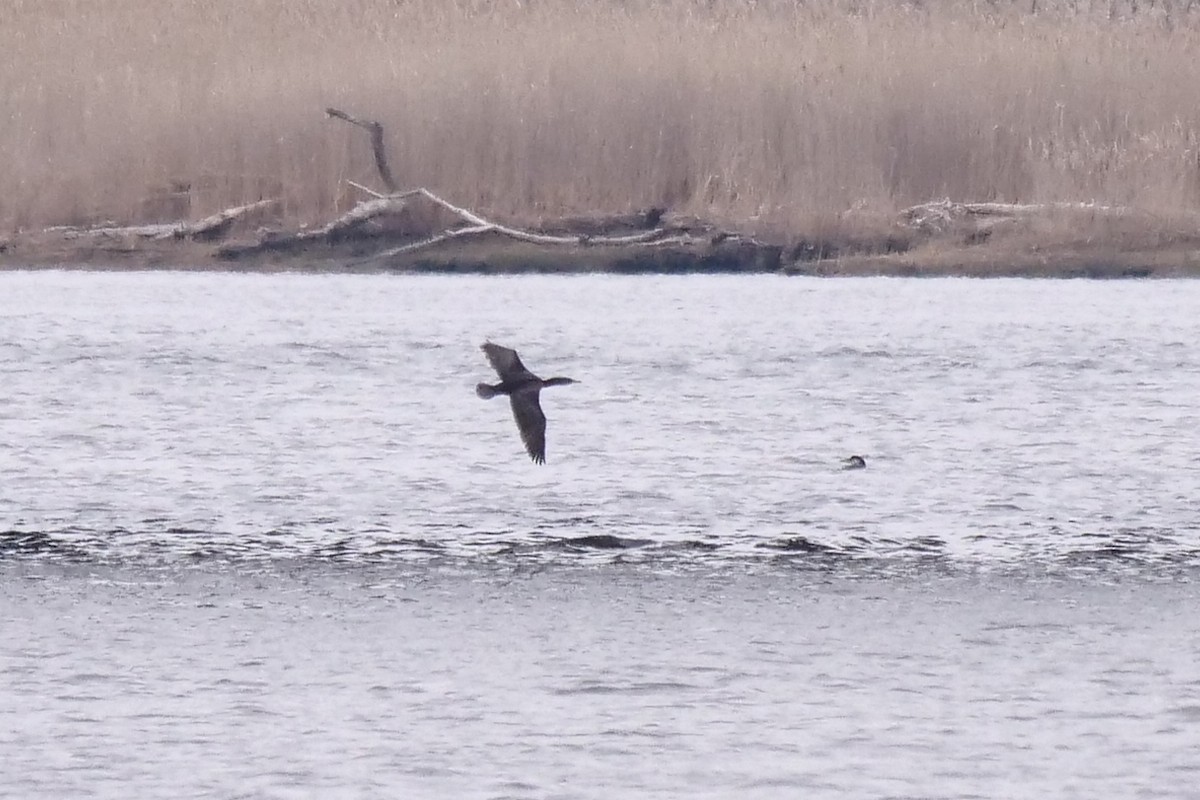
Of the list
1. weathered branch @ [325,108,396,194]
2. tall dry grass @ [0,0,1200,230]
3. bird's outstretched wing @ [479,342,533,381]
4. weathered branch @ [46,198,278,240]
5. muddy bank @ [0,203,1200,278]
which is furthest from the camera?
weathered branch @ [46,198,278,240]

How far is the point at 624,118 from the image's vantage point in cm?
1652

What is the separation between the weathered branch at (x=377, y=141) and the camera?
16031mm

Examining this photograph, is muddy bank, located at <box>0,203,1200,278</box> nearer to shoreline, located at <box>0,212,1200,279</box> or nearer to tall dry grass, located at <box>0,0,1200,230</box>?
shoreline, located at <box>0,212,1200,279</box>

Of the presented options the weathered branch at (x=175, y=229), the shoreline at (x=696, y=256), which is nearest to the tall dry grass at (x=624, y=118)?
the weathered branch at (x=175, y=229)

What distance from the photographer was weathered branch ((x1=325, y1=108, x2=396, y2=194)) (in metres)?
16.0

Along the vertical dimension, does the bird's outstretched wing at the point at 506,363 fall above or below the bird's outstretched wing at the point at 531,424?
above

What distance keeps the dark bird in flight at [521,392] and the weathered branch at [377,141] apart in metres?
8.38

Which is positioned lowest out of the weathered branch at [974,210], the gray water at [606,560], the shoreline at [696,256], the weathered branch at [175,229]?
the gray water at [606,560]

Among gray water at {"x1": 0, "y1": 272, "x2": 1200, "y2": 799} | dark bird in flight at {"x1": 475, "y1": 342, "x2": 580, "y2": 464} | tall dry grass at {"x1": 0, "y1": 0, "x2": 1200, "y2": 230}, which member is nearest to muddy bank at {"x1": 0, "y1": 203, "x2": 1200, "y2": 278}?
tall dry grass at {"x1": 0, "y1": 0, "x2": 1200, "y2": 230}

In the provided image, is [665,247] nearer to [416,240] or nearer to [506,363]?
[416,240]

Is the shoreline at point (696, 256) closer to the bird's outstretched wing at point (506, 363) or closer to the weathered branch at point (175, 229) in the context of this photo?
the weathered branch at point (175, 229)

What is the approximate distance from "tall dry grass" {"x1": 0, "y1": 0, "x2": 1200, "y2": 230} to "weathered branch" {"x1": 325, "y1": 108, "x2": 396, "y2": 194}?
0.40 feet

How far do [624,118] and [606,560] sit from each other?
898 cm

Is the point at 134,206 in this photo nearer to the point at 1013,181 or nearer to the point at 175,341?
the point at 175,341
